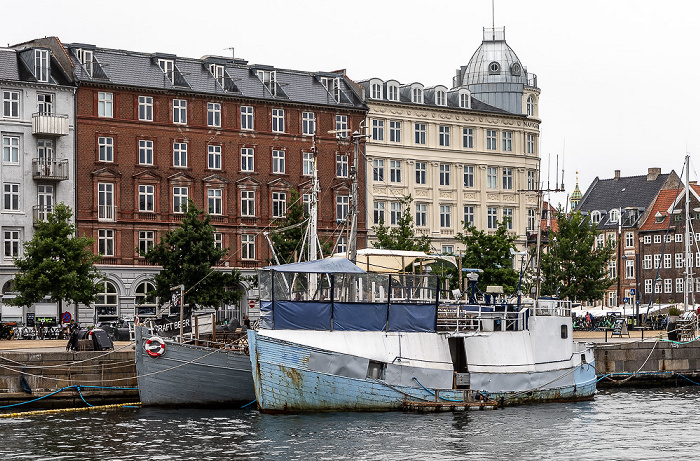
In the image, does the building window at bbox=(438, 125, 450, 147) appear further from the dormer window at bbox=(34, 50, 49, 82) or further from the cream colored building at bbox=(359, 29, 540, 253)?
the dormer window at bbox=(34, 50, 49, 82)

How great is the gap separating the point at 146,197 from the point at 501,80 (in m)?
29.3

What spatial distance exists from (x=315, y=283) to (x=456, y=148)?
49918mm

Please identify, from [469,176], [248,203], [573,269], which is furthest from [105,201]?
[573,269]

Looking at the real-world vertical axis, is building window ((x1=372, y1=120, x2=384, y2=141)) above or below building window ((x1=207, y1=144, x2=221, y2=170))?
above

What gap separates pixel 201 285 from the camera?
7231 centimetres

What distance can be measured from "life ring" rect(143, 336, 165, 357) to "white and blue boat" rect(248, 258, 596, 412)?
421 cm

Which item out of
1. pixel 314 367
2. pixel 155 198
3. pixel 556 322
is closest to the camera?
pixel 314 367

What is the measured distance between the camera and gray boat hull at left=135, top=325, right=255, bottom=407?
44.0 m

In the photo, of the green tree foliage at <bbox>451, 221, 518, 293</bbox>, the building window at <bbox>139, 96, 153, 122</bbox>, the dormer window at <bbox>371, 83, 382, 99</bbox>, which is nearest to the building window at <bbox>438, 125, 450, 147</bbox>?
the dormer window at <bbox>371, 83, 382, 99</bbox>

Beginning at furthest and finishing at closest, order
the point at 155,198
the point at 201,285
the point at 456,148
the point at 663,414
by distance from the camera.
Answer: the point at 456,148, the point at 155,198, the point at 201,285, the point at 663,414

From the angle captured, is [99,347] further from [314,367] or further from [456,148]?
[456,148]

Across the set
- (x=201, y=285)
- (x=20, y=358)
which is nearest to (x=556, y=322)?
(x=20, y=358)

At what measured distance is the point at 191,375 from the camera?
145ft

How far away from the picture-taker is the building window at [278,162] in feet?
275
